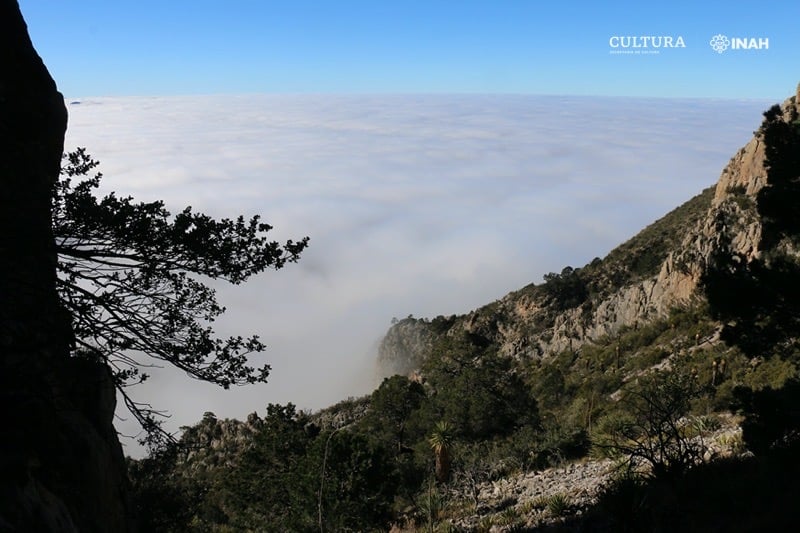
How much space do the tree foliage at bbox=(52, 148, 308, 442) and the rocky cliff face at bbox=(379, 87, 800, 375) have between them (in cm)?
2464

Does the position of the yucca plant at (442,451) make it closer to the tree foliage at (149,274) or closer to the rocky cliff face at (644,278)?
the tree foliage at (149,274)

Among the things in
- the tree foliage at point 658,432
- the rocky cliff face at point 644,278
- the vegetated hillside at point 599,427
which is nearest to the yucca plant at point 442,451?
the vegetated hillside at point 599,427

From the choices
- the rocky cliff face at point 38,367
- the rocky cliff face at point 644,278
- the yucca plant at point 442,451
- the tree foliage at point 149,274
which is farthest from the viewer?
the rocky cliff face at point 644,278

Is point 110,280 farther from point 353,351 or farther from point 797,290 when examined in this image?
point 353,351

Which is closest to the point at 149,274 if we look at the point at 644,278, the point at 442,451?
the point at 442,451

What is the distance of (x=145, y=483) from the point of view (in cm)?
1387

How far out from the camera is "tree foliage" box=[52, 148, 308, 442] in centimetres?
803

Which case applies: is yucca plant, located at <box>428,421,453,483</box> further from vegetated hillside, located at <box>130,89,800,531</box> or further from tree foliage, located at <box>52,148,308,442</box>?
tree foliage, located at <box>52,148,308,442</box>

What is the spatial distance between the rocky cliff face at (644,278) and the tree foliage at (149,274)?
24.6 meters

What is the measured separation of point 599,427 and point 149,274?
17.4m

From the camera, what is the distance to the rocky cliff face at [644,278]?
1555 inches

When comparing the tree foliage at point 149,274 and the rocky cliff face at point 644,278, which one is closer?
the tree foliage at point 149,274

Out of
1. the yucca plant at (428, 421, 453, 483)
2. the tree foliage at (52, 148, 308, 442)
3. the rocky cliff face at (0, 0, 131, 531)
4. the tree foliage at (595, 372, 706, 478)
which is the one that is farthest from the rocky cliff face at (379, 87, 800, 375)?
the rocky cliff face at (0, 0, 131, 531)

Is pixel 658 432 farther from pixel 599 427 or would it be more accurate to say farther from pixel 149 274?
pixel 599 427
